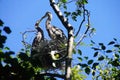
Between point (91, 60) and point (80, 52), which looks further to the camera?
point (80, 52)

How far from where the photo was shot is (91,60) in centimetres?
745

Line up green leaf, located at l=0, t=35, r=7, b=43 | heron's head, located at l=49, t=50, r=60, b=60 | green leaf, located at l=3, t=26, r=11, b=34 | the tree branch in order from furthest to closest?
heron's head, located at l=49, t=50, r=60, b=60, the tree branch, green leaf, located at l=3, t=26, r=11, b=34, green leaf, located at l=0, t=35, r=7, b=43

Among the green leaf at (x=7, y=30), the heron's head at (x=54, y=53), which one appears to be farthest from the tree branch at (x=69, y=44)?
the heron's head at (x=54, y=53)

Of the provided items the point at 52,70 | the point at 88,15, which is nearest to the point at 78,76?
the point at 52,70

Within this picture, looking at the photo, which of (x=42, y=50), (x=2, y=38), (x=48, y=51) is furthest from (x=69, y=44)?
(x=42, y=50)

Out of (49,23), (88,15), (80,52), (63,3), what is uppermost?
(63,3)

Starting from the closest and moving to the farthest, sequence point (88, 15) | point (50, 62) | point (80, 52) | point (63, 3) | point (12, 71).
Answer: point (12, 71), point (80, 52), point (88, 15), point (50, 62), point (63, 3)

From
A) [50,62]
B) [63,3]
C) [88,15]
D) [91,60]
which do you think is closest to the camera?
[91,60]

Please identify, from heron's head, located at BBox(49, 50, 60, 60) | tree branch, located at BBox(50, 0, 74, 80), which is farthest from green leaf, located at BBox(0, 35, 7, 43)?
heron's head, located at BBox(49, 50, 60, 60)

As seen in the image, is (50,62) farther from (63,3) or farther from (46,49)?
(63,3)

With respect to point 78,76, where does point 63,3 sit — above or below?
above

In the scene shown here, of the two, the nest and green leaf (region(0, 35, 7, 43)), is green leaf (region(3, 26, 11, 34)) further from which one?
the nest

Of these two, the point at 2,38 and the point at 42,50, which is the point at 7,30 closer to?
the point at 2,38

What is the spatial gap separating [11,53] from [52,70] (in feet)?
18.7
